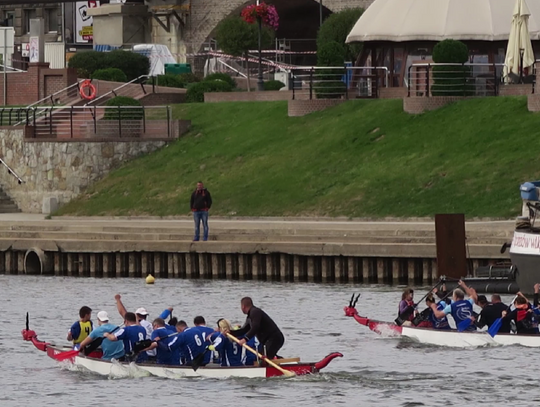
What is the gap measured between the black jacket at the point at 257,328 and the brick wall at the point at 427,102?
2984 centimetres

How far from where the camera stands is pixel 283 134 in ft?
212

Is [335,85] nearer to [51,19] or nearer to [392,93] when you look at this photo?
[392,93]

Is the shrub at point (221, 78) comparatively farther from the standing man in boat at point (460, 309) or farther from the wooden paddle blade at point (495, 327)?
the wooden paddle blade at point (495, 327)

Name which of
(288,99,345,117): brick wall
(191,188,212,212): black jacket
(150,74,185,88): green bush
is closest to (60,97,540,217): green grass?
(288,99,345,117): brick wall

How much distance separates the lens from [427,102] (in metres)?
61.9

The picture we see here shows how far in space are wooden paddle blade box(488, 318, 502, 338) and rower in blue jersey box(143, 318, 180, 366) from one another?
279 inches

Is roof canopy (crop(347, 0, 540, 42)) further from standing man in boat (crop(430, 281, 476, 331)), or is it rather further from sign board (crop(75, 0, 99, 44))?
sign board (crop(75, 0, 99, 44))

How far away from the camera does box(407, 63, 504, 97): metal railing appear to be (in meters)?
62.3

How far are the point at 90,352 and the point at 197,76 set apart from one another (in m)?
51.4

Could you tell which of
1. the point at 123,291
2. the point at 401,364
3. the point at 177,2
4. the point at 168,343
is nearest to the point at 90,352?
the point at 168,343

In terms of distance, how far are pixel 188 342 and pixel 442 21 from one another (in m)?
38.3

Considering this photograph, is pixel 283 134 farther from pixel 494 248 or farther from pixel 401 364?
pixel 401 364

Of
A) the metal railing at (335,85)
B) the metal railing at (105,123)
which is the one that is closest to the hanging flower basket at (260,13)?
the metal railing at (335,85)

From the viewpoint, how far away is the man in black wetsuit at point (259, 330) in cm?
3275
